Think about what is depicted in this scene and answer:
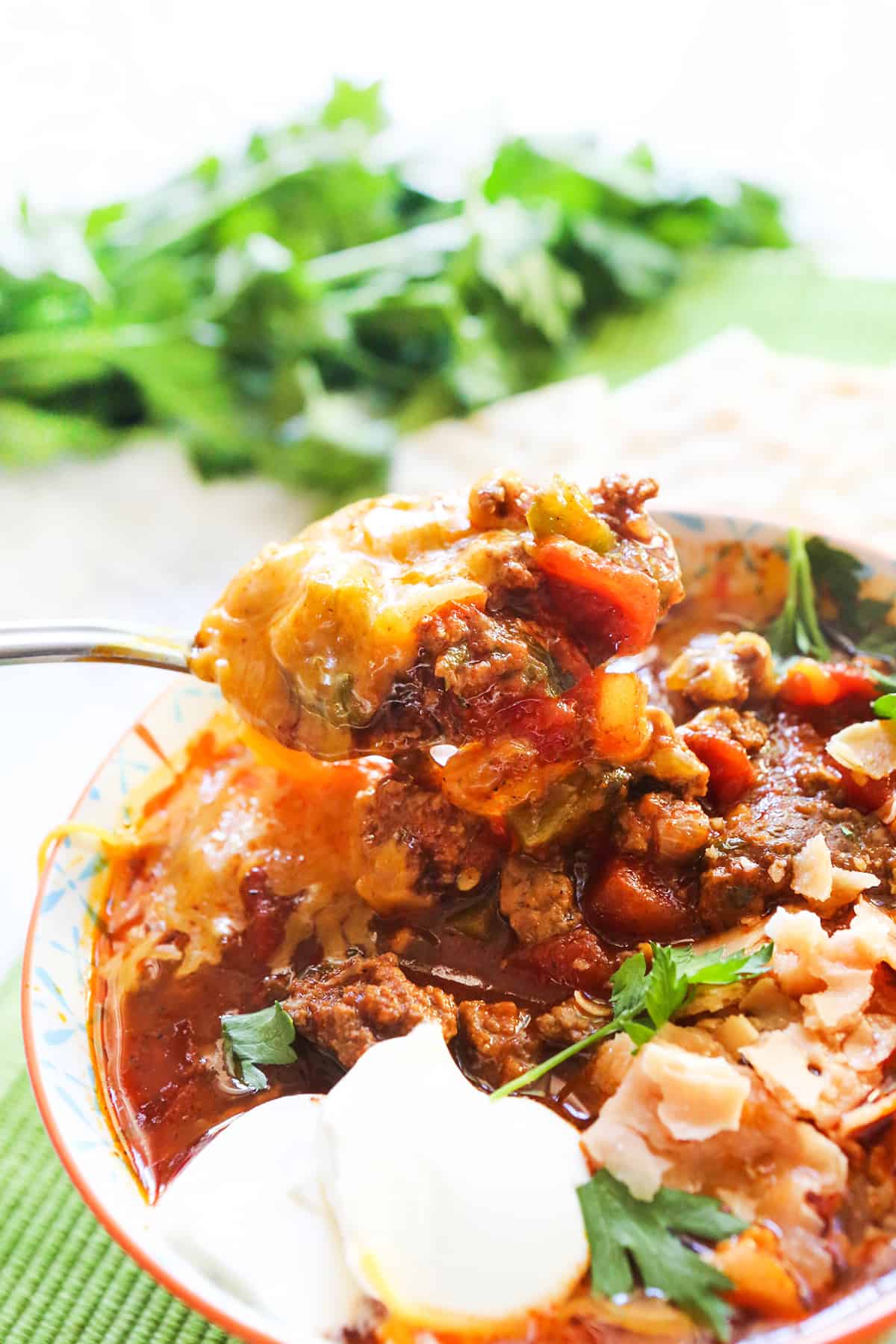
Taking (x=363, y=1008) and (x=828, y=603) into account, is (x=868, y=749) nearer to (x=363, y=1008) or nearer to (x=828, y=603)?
(x=828, y=603)

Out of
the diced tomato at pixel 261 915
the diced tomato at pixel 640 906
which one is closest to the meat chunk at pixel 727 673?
the diced tomato at pixel 640 906

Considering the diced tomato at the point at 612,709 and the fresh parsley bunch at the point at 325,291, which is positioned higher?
the fresh parsley bunch at the point at 325,291

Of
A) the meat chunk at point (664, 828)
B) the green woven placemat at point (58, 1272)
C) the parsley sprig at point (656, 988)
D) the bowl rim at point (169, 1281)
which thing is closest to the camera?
the bowl rim at point (169, 1281)

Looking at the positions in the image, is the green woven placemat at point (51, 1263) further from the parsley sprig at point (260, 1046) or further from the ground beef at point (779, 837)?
the ground beef at point (779, 837)

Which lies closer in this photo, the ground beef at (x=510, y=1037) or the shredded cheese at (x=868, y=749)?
the ground beef at (x=510, y=1037)

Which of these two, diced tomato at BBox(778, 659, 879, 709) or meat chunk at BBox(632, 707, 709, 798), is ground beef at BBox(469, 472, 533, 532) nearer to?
meat chunk at BBox(632, 707, 709, 798)

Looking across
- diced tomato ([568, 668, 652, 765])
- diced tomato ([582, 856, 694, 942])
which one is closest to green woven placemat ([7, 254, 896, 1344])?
diced tomato ([582, 856, 694, 942])

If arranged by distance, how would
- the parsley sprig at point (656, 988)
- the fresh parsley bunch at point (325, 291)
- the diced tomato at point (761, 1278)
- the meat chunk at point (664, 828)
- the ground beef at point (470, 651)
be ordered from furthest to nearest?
the fresh parsley bunch at point (325, 291) → the meat chunk at point (664, 828) → the ground beef at point (470, 651) → the parsley sprig at point (656, 988) → the diced tomato at point (761, 1278)
